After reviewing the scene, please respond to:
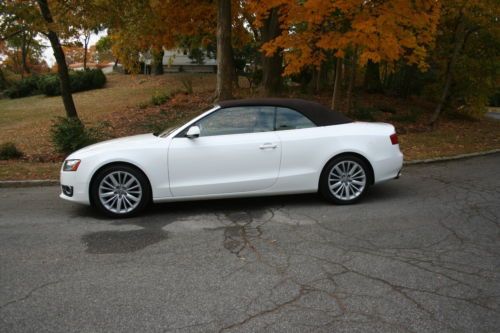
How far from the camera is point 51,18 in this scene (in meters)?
11.8

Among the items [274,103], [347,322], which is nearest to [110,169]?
[274,103]

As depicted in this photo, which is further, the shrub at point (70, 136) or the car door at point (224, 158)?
the shrub at point (70, 136)

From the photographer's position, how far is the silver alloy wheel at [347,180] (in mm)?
6176

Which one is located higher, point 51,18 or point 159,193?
point 51,18

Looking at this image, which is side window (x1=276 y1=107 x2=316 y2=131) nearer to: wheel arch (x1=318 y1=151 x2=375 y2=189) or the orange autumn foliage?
wheel arch (x1=318 y1=151 x2=375 y2=189)

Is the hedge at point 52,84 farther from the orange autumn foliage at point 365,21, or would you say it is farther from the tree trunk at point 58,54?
the orange autumn foliage at point 365,21

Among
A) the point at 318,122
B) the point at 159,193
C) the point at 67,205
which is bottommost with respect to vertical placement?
the point at 67,205

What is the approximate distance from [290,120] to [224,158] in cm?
108

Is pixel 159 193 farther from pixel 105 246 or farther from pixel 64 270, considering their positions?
pixel 64 270

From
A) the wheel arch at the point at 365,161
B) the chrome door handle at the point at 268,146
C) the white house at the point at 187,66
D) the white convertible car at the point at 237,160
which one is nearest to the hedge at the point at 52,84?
the white house at the point at 187,66

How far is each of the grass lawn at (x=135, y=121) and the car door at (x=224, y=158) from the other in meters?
0.65

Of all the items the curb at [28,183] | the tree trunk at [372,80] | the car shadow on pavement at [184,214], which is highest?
the tree trunk at [372,80]

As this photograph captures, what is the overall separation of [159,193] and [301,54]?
24.3 ft

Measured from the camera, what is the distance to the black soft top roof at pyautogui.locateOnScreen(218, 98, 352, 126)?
20.2 feet
